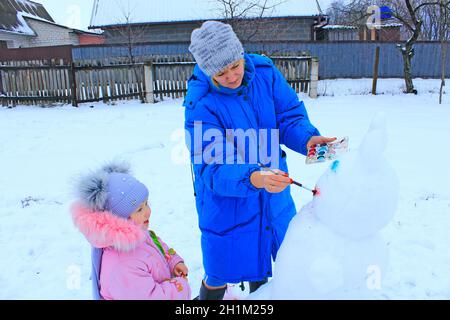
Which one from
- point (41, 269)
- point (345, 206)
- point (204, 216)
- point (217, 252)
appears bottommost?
point (41, 269)

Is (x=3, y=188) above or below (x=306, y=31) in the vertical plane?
below

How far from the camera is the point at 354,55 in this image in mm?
18312

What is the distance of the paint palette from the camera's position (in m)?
1.76

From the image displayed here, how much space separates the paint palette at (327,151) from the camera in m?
1.76

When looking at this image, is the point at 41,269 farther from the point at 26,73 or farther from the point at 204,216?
the point at 26,73

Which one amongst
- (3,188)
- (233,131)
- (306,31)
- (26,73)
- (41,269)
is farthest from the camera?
(306,31)

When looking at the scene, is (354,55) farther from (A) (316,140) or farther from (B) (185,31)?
(A) (316,140)

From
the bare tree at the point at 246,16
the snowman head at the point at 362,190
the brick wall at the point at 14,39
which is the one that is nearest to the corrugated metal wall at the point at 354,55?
the bare tree at the point at 246,16

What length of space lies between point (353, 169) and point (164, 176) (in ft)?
13.0

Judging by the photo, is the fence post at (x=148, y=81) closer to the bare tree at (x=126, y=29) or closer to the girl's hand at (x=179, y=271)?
the bare tree at (x=126, y=29)

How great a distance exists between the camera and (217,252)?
203 cm

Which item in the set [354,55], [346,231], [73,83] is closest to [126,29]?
[73,83]

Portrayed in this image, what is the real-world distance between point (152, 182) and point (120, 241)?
3511 mm

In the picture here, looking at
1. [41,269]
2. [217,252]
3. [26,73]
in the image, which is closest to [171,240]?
[41,269]
